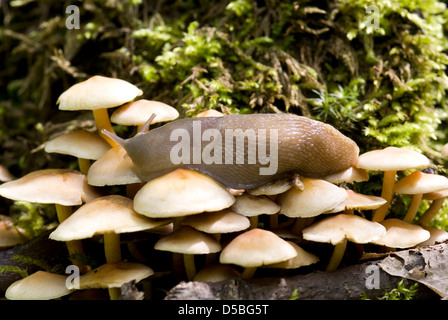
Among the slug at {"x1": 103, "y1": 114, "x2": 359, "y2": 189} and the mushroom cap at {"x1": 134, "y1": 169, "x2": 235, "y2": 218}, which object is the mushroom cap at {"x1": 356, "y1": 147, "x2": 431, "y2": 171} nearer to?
the slug at {"x1": 103, "y1": 114, "x2": 359, "y2": 189}

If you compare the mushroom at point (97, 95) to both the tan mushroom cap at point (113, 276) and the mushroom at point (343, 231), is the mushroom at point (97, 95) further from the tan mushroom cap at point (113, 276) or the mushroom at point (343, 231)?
the mushroom at point (343, 231)

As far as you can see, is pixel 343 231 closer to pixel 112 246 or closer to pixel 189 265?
pixel 189 265

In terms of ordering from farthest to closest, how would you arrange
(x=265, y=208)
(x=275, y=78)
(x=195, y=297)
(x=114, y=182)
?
(x=275, y=78) → (x=114, y=182) → (x=265, y=208) → (x=195, y=297)

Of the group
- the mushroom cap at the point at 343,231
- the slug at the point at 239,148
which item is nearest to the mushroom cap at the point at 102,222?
the slug at the point at 239,148

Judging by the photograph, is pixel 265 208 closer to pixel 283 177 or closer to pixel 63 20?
pixel 283 177

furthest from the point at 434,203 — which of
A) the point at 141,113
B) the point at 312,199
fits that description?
the point at 141,113

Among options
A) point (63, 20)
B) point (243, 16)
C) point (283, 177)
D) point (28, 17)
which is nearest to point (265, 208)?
point (283, 177)
